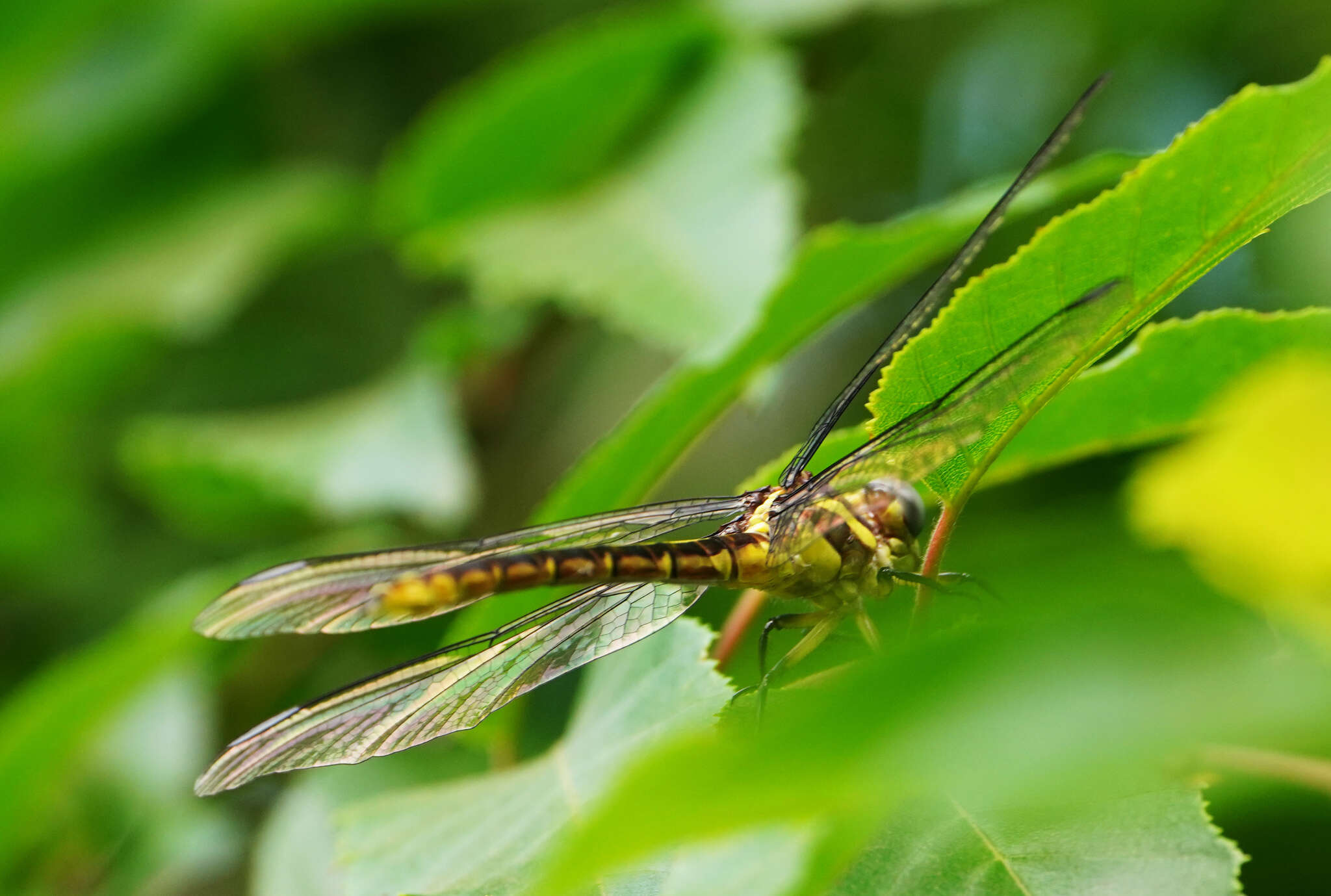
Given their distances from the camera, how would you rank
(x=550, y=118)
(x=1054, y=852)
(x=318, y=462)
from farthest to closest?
(x=550, y=118) → (x=318, y=462) → (x=1054, y=852)

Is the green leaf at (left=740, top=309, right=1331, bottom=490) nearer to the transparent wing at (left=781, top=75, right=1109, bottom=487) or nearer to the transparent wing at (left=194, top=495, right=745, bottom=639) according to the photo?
the transparent wing at (left=781, top=75, right=1109, bottom=487)

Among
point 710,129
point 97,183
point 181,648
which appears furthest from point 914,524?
point 97,183

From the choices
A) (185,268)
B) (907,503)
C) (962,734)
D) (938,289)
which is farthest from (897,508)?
(185,268)

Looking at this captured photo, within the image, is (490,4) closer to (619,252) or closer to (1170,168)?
(619,252)

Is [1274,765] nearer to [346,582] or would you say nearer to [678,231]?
[346,582]

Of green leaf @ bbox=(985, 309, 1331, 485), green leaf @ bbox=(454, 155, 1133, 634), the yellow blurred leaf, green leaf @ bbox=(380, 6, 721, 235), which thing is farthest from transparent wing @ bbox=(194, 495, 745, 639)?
green leaf @ bbox=(380, 6, 721, 235)

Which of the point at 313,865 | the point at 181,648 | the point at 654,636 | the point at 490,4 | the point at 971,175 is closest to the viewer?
the point at 654,636
